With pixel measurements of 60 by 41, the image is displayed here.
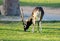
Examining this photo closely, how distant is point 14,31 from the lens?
18688mm

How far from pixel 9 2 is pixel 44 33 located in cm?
1084

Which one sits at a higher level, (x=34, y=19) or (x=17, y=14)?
(x=34, y=19)

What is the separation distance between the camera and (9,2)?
1112 inches

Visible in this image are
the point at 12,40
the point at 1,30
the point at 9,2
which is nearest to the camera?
the point at 12,40

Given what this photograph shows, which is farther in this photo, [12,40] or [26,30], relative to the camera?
[26,30]

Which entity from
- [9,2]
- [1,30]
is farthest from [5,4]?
[1,30]

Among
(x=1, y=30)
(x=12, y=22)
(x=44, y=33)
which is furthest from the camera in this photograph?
(x=12, y=22)

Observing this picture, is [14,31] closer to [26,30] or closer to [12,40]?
[26,30]

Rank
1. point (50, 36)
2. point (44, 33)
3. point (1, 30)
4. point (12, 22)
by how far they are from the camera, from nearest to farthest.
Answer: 1. point (50, 36)
2. point (44, 33)
3. point (1, 30)
4. point (12, 22)

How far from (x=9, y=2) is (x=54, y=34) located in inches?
443

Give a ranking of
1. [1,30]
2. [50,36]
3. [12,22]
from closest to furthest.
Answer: [50,36] < [1,30] < [12,22]

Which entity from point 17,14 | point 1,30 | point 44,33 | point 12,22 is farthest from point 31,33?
point 17,14

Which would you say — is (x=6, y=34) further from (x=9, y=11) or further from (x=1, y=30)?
(x=9, y=11)

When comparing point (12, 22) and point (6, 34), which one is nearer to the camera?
point (6, 34)
